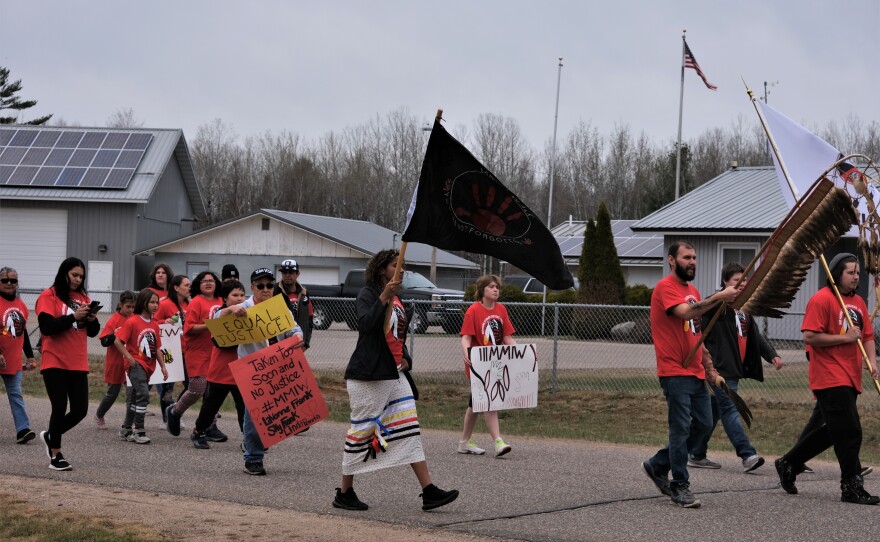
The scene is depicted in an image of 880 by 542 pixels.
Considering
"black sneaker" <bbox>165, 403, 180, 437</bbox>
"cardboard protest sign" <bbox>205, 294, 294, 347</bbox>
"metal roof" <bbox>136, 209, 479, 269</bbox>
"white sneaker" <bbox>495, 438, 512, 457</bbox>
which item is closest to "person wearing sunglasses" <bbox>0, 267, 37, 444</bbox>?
"black sneaker" <bbox>165, 403, 180, 437</bbox>

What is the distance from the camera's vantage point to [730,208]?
30.4 meters

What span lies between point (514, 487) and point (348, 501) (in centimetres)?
163

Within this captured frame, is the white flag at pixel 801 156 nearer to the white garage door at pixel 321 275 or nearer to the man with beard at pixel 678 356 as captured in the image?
the man with beard at pixel 678 356

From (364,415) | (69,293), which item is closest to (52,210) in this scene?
(69,293)

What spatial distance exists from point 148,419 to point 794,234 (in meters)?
8.76

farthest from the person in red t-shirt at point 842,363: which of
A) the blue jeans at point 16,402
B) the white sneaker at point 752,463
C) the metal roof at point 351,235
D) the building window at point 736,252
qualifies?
the metal roof at point 351,235

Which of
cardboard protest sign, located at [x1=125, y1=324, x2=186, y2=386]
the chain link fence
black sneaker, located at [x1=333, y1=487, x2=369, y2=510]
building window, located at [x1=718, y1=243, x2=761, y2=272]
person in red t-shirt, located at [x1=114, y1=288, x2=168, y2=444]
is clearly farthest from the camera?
building window, located at [x1=718, y1=243, x2=761, y2=272]

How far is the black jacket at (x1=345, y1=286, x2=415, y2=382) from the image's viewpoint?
25.1 feet

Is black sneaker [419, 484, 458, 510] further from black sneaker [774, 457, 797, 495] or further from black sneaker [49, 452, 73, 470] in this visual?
black sneaker [49, 452, 73, 470]

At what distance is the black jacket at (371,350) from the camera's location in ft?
25.1

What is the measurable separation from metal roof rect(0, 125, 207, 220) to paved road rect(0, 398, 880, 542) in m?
32.2

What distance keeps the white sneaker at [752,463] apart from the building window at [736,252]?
19.8m

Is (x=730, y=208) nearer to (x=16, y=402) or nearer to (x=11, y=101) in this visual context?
(x=16, y=402)

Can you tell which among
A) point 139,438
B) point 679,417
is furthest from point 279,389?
point 679,417
